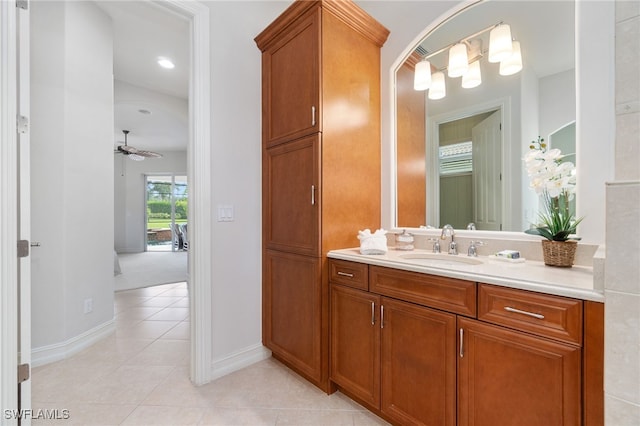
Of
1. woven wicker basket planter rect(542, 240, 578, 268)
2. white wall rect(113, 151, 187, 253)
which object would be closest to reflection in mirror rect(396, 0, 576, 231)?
woven wicker basket planter rect(542, 240, 578, 268)

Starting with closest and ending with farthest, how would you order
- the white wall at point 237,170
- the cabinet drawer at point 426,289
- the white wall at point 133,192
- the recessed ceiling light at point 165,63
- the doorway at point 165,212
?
the cabinet drawer at point 426,289 < the white wall at point 237,170 < the recessed ceiling light at point 165,63 < the white wall at point 133,192 < the doorway at point 165,212

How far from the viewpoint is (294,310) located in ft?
6.41

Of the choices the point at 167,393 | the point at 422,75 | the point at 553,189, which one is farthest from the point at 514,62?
the point at 167,393

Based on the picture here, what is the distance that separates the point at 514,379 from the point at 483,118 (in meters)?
1.46

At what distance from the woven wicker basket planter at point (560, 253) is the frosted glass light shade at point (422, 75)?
1326 millimetres

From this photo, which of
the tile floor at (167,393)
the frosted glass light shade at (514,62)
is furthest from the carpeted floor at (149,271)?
the frosted glass light shade at (514,62)

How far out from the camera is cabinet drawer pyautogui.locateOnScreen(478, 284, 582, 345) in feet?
3.03

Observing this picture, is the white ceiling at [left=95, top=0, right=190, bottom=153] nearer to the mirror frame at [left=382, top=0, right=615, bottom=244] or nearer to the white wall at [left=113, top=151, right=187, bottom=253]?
the white wall at [left=113, top=151, right=187, bottom=253]

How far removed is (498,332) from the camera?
1080 mm

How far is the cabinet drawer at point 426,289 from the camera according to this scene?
1.18 m

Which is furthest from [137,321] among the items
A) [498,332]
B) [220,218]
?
[498,332]

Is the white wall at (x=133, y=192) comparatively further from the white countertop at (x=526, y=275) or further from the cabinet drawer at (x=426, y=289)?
the white countertop at (x=526, y=275)

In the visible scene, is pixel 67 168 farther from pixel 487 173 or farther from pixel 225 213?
pixel 487 173

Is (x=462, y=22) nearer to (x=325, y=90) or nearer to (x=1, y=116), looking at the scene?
(x=325, y=90)
